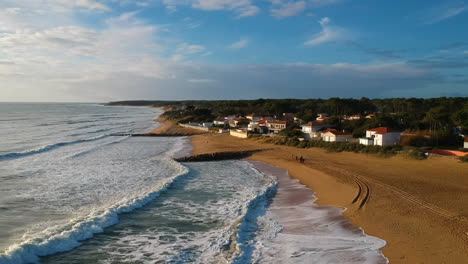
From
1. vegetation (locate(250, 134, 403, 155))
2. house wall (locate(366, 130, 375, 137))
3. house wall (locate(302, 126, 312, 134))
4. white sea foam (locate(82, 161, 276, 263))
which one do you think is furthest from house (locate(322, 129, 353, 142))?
white sea foam (locate(82, 161, 276, 263))

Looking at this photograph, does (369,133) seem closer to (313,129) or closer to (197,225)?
(313,129)

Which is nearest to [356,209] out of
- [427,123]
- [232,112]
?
[427,123]

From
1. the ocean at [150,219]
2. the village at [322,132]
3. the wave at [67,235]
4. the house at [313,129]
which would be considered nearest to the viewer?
the wave at [67,235]

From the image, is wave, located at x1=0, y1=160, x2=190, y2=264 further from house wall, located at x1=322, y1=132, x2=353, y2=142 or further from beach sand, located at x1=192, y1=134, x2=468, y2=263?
house wall, located at x1=322, y1=132, x2=353, y2=142

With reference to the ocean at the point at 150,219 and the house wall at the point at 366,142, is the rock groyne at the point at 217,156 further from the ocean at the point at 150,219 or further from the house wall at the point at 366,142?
the house wall at the point at 366,142

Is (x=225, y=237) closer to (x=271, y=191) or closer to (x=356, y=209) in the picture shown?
(x=356, y=209)

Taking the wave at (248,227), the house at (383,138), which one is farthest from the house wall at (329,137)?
the wave at (248,227)
